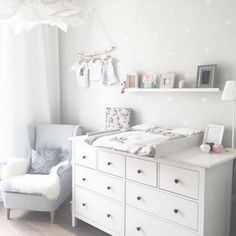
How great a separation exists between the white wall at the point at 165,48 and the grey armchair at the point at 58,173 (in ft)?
1.13

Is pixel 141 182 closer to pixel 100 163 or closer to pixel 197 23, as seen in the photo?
pixel 100 163

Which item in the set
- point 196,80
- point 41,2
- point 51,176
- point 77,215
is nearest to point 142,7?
point 196,80

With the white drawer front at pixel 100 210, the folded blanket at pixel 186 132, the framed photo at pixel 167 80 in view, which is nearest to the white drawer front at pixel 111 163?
the white drawer front at pixel 100 210

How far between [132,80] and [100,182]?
1.04 metres

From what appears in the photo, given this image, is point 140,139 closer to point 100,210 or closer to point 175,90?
point 175,90

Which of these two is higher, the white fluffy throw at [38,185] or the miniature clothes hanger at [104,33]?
the miniature clothes hanger at [104,33]

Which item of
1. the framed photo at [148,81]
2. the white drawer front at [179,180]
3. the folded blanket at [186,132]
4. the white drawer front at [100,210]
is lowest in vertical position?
the white drawer front at [100,210]

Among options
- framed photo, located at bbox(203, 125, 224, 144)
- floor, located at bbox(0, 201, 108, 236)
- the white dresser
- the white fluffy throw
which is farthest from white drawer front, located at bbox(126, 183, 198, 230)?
the white fluffy throw

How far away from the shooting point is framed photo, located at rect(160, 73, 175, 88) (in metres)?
2.65

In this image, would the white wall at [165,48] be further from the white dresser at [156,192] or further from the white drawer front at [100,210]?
the white drawer front at [100,210]

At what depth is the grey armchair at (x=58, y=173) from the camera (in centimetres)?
294

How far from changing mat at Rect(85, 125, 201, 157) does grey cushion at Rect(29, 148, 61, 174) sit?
36.5 inches

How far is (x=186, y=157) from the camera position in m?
2.06

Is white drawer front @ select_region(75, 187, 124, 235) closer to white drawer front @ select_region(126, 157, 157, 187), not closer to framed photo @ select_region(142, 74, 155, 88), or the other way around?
white drawer front @ select_region(126, 157, 157, 187)
